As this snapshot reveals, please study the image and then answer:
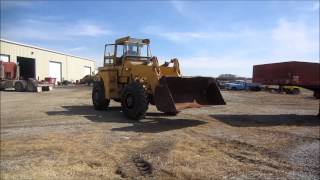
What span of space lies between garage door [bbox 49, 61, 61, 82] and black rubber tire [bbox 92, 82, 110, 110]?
151 ft

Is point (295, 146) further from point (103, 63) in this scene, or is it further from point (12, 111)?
point (12, 111)

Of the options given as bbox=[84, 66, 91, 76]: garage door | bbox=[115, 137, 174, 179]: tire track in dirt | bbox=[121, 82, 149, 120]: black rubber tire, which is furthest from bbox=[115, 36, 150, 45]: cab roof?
bbox=[84, 66, 91, 76]: garage door

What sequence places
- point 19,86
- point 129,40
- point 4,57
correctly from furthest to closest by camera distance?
point 4,57, point 19,86, point 129,40

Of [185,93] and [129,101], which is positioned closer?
[185,93]

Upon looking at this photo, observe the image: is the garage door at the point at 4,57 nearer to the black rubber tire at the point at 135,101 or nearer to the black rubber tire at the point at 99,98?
the black rubber tire at the point at 99,98

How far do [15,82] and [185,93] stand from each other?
28045mm

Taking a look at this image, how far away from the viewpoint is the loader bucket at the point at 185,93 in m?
12.5

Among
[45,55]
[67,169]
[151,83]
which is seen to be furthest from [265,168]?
[45,55]

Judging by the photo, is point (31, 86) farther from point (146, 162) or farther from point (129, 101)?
point (146, 162)

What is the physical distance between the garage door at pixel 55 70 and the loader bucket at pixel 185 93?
50671 millimetres

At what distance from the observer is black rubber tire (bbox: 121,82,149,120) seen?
13305 mm

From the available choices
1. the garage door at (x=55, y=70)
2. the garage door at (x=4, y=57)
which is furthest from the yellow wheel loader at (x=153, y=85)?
the garage door at (x=55, y=70)

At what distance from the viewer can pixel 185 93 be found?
1362cm

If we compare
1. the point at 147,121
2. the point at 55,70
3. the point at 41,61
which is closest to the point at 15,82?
the point at 41,61
